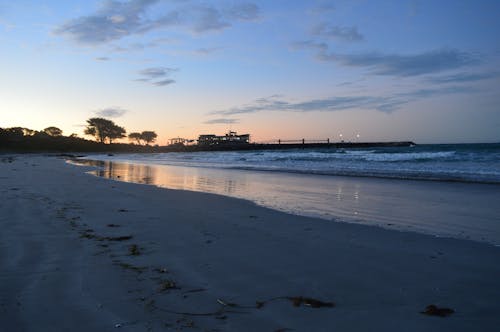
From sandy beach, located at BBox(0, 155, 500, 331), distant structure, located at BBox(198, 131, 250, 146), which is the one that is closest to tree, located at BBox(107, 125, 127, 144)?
distant structure, located at BBox(198, 131, 250, 146)

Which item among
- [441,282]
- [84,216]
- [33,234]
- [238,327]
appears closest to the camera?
[238,327]

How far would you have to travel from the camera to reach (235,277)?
329 centimetres

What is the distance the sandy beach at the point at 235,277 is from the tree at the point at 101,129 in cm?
9989

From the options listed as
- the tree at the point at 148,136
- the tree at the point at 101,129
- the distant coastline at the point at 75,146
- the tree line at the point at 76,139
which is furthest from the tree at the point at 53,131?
the distant coastline at the point at 75,146

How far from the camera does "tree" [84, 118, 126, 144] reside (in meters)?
98.5

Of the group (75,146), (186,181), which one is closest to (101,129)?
(75,146)

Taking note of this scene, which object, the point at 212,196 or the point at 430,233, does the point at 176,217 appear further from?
the point at 430,233

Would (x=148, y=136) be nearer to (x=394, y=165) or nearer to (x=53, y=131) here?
(x=53, y=131)

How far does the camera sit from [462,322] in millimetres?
2461

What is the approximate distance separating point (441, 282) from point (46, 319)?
304 centimetres

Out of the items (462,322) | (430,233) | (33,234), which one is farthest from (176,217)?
(462,322)

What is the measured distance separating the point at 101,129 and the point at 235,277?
339ft

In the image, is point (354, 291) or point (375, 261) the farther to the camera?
point (375, 261)

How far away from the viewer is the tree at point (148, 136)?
134 m
